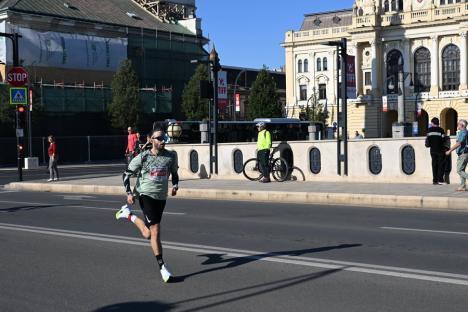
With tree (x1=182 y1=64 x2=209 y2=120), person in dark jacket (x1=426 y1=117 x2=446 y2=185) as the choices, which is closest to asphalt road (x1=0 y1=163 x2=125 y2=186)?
person in dark jacket (x1=426 y1=117 x2=446 y2=185)

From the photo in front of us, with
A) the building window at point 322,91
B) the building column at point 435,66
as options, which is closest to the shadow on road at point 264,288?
the building column at point 435,66

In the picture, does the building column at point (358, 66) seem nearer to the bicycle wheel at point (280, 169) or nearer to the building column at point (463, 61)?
the building column at point (463, 61)

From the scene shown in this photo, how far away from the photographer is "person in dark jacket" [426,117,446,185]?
1792 centimetres

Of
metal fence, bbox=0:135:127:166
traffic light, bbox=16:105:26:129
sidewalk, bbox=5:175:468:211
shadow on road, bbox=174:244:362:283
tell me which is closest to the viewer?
shadow on road, bbox=174:244:362:283

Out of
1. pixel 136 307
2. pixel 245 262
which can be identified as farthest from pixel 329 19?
pixel 136 307

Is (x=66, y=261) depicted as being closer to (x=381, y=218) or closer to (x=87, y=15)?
(x=381, y=218)

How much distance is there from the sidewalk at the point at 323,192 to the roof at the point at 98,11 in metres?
45.6

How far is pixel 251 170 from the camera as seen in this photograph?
2330cm

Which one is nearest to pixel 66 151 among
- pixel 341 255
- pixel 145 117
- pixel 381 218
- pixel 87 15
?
pixel 145 117

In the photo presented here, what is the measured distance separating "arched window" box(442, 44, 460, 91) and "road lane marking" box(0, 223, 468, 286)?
8223cm

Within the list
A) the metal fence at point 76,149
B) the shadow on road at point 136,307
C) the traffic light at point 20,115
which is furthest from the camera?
the metal fence at point 76,149

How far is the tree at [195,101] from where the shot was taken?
66500 millimetres

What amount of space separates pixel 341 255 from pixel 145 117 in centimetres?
5940

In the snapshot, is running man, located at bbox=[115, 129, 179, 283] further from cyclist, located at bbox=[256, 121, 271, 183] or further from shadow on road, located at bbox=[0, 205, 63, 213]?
cyclist, located at bbox=[256, 121, 271, 183]
